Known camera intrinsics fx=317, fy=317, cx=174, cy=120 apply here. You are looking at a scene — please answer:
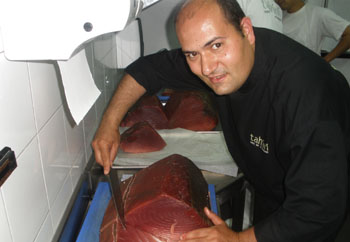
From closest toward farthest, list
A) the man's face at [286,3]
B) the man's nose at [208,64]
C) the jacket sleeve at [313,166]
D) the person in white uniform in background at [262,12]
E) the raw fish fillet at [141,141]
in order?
the jacket sleeve at [313,166] → the man's nose at [208,64] → the raw fish fillet at [141,141] → the person in white uniform in background at [262,12] → the man's face at [286,3]

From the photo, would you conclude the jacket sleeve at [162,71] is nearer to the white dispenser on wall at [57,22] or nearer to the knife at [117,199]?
the knife at [117,199]

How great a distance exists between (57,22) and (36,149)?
0.41 meters

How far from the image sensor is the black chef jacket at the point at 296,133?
853mm

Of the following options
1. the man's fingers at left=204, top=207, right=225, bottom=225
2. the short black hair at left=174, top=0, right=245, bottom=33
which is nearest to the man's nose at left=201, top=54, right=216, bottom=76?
the short black hair at left=174, top=0, right=245, bottom=33

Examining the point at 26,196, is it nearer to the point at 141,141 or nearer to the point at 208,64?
the point at 208,64

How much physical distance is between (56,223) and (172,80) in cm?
80

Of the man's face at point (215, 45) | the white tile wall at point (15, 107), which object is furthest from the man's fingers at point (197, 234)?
the white tile wall at point (15, 107)

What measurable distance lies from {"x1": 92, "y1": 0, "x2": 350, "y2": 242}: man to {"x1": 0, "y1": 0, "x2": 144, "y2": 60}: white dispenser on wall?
0.34m

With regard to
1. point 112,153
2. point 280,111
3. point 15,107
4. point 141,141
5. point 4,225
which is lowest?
point 141,141

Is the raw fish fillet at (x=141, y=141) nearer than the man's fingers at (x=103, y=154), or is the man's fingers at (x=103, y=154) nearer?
the man's fingers at (x=103, y=154)

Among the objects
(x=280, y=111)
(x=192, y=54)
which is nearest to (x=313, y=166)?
(x=280, y=111)

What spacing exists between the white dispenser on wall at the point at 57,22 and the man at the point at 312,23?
2420mm

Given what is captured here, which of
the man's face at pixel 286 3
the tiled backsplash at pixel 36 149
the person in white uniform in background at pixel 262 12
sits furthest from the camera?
the man's face at pixel 286 3

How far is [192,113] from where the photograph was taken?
1.90 m
